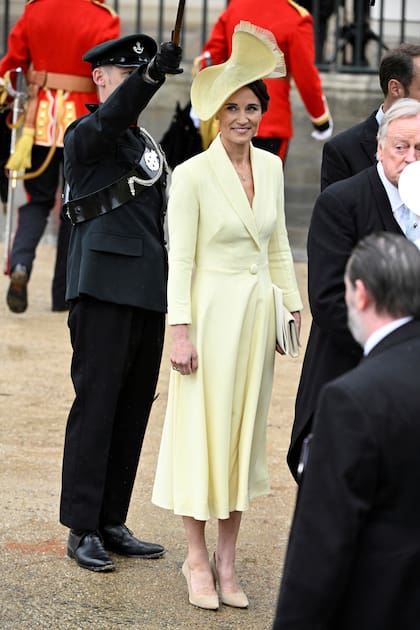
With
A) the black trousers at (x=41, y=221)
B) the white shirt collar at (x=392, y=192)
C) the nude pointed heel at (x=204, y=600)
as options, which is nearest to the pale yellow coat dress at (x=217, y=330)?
the nude pointed heel at (x=204, y=600)

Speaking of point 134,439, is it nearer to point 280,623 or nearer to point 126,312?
point 126,312

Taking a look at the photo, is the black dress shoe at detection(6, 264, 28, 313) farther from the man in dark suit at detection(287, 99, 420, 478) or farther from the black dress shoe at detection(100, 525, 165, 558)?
the man in dark suit at detection(287, 99, 420, 478)

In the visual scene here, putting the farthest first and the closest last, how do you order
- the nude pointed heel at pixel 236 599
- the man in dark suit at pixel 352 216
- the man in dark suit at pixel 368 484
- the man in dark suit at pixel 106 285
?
1. the man in dark suit at pixel 106 285
2. the nude pointed heel at pixel 236 599
3. the man in dark suit at pixel 352 216
4. the man in dark suit at pixel 368 484

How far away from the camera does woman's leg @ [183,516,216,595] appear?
4.30m

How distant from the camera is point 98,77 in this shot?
179 inches

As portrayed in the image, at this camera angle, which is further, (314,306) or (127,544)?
(127,544)

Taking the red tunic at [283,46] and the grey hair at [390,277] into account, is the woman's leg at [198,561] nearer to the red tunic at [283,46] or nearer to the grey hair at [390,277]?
the grey hair at [390,277]

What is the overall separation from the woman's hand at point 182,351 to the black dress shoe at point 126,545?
771mm

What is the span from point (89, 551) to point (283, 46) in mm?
4365

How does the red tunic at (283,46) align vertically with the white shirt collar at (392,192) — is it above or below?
above

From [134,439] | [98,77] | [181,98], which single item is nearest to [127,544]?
[134,439]

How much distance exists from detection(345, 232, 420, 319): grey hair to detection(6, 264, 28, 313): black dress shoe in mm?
5626

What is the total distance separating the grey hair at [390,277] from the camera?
2.59m

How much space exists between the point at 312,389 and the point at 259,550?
1153 millimetres
